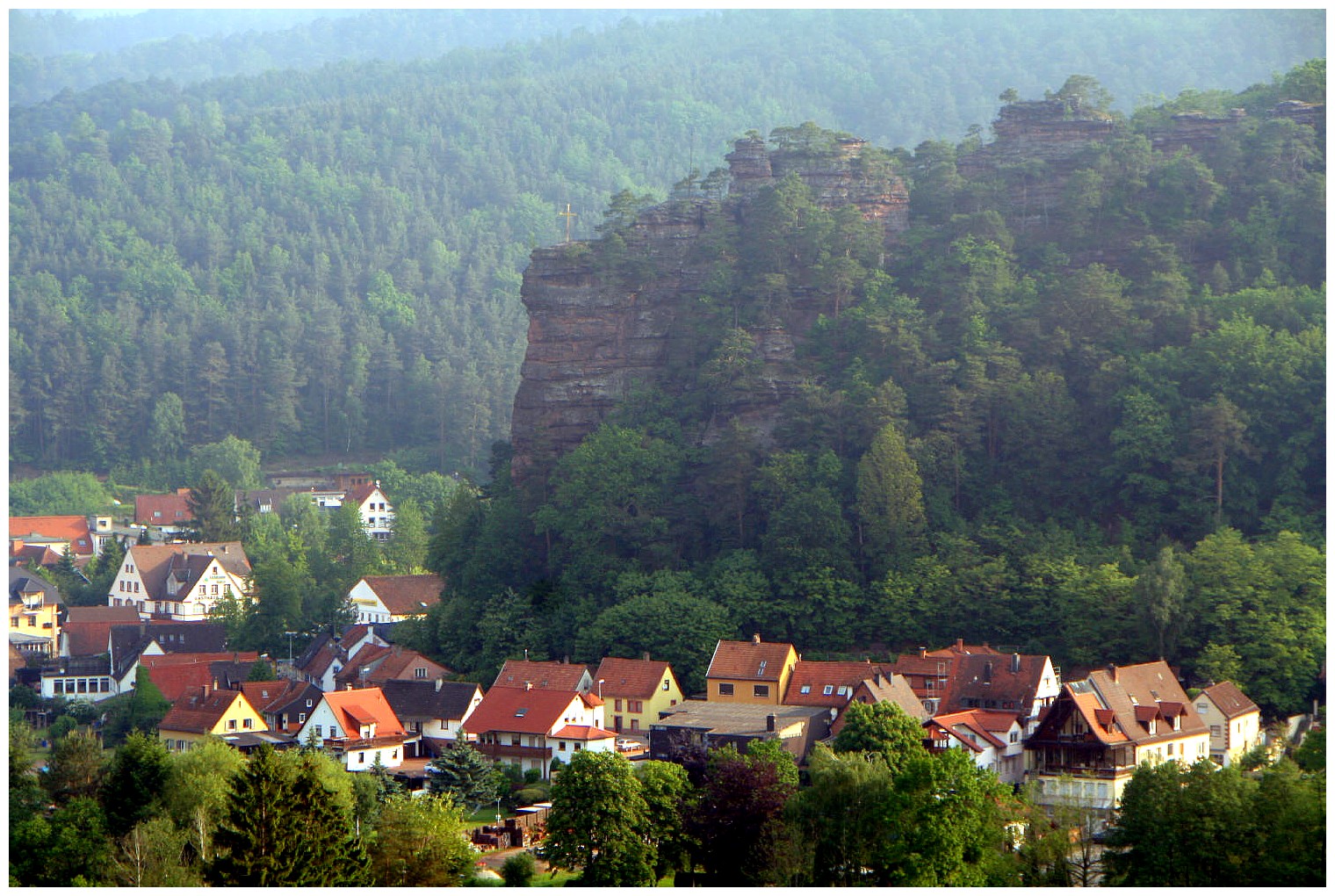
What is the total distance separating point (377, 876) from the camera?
127ft

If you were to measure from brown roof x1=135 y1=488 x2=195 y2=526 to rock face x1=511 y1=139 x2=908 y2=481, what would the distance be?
4027 cm

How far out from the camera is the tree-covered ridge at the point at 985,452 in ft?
193

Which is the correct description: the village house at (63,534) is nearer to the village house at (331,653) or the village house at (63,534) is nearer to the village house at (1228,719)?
the village house at (331,653)

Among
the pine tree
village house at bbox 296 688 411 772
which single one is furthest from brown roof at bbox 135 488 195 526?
the pine tree

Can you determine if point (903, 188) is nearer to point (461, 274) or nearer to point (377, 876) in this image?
point (377, 876)

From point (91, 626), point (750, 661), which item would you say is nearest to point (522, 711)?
point (750, 661)

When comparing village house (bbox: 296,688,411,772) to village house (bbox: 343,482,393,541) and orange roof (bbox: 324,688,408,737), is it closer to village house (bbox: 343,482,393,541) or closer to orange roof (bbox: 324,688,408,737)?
orange roof (bbox: 324,688,408,737)

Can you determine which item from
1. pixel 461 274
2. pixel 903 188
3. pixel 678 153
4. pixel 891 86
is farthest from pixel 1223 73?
pixel 903 188

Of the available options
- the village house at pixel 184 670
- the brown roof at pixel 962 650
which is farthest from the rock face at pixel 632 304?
the brown roof at pixel 962 650

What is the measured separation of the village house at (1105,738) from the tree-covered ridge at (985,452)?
4324 mm

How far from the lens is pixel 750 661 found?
57.9 metres

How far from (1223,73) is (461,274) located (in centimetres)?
7030

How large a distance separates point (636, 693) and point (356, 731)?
335 inches

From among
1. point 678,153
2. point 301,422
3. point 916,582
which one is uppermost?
point 678,153
